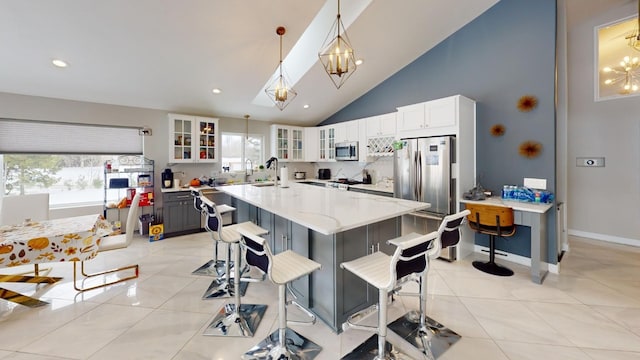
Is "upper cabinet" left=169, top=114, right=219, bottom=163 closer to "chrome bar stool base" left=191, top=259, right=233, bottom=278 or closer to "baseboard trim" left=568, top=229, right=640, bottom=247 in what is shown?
"chrome bar stool base" left=191, top=259, right=233, bottom=278

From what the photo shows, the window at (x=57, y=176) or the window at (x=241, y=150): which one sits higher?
the window at (x=241, y=150)

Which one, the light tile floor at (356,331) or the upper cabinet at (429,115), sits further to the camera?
the upper cabinet at (429,115)

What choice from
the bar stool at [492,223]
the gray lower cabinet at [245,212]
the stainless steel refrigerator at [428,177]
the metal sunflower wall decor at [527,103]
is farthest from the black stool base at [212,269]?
the metal sunflower wall decor at [527,103]

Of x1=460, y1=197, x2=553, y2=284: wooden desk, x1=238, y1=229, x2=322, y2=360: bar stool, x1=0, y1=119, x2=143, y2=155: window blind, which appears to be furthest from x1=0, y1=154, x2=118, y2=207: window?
x1=460, y1=197, x2=553, y2=284: wooden desk

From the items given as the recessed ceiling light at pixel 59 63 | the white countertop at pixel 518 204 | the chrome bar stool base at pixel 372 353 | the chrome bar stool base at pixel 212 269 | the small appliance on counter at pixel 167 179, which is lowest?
the chrome bar stool base at pixel 372 353

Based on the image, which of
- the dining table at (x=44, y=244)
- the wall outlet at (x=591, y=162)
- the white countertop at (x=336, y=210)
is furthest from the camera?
the wall outlet at (x=591, y=162)

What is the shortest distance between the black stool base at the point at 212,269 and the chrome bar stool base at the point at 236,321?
0.82 meters

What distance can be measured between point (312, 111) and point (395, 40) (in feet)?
8.43

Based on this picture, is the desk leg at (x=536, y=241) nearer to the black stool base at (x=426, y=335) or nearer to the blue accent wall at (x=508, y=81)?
the blue accent wall at (x=508, y=81)

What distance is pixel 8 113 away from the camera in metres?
3.77

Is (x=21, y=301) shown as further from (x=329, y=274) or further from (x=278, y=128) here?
(x=278, y=128)

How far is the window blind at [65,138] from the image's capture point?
3857mm

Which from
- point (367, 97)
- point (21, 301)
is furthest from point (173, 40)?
point (367, 97)

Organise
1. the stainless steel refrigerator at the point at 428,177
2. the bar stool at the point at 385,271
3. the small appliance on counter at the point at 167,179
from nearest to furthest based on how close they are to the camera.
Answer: the bar stool at the point at 385,271 < the stainless steel refrigerator at the point at 428,177 < the small appliance on counter at the point at 167,179
